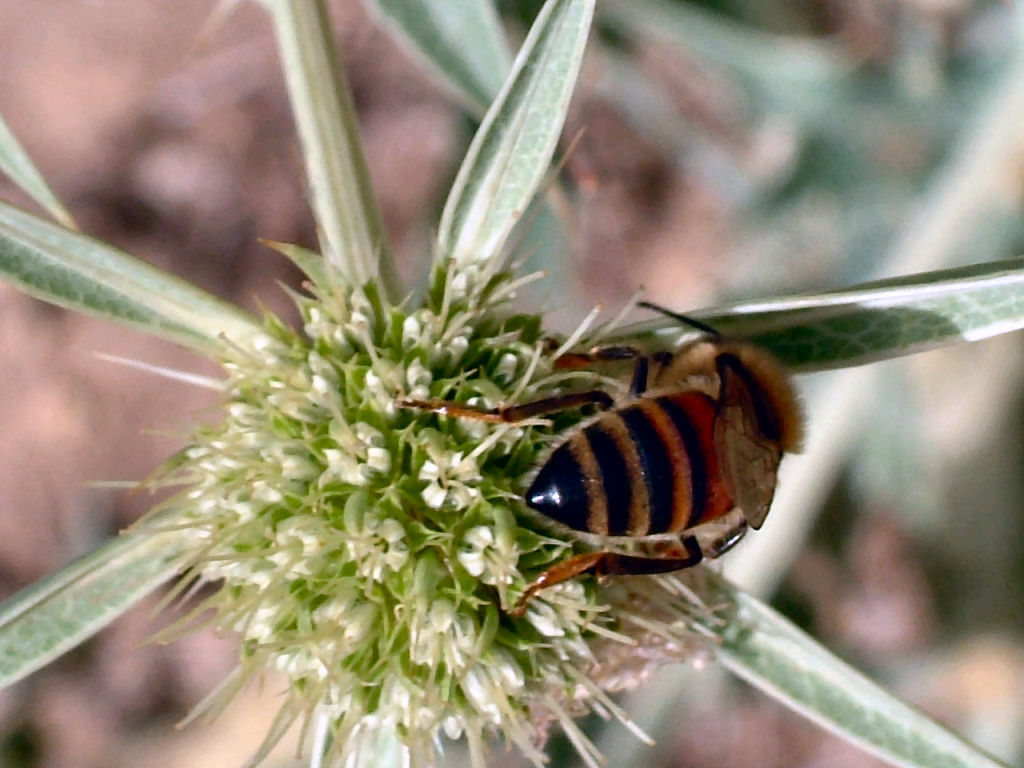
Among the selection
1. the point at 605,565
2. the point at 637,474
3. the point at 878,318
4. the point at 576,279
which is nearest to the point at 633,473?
the point at 637,474

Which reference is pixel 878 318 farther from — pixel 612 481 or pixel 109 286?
pixel 109 286

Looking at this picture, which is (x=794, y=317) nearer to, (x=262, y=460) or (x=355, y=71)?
(x=262, y=460)

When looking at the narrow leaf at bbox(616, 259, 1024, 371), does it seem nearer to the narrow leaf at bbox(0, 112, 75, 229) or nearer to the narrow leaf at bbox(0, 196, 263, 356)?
the narrow leaf at bbox(0, 196, 263, 356)

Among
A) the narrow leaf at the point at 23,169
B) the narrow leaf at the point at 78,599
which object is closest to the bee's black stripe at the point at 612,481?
the narrow leaf at the point at 78,599

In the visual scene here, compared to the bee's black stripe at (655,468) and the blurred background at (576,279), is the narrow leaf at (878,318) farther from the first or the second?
the blurred background at (576,279)

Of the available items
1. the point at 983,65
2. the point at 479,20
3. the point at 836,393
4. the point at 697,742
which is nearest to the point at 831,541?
the point at 697,742
